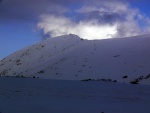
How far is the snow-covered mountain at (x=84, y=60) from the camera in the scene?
81.3 metres

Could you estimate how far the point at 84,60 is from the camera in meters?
98.5

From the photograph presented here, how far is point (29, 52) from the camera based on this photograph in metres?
132

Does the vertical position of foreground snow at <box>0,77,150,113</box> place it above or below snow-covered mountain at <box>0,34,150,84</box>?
below

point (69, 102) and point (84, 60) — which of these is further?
point (84, 60)

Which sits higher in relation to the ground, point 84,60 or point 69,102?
point 84,60

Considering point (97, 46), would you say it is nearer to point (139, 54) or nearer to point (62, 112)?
point (139, 54)

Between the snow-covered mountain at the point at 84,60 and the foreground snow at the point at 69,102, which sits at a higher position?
the snow-covered mountain at the point at 84,60

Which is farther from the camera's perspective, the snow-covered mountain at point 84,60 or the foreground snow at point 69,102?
the snow-covered mountain at point 84,60

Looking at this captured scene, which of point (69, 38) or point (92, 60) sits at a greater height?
point (69, 38)

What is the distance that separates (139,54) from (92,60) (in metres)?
13.6

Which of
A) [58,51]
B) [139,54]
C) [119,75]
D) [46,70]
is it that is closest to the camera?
[119,75]

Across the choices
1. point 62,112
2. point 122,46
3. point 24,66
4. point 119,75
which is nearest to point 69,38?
point 24,66

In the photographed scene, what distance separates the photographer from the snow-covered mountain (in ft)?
267

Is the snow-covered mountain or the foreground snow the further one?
the snow-covered mountain
